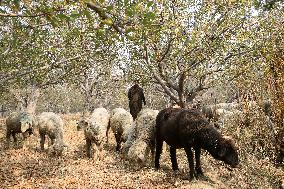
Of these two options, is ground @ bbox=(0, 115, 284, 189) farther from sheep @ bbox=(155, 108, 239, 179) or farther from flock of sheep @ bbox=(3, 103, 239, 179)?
sheep @ bbox=(155, 108, 239, 179)

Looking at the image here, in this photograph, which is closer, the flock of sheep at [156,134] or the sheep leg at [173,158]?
the flock of sheep at [156,134]

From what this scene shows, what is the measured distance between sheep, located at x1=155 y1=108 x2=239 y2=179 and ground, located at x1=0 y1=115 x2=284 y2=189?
0.77 meters

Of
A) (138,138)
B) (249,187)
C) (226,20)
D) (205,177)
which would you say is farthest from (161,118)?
(226,20)

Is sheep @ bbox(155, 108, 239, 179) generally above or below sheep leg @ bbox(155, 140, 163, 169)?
above

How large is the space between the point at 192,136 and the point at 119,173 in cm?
309

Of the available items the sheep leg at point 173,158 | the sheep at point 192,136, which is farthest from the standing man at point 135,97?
the sheep leg at point 173,158

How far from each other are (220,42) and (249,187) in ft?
22.8

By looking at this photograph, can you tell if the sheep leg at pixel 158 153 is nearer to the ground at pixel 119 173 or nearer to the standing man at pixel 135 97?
the ground at pixel 119 173

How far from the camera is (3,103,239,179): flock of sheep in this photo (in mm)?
10789

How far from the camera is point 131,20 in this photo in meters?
6.09

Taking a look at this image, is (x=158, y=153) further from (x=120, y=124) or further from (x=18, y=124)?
(x=18, y=124)

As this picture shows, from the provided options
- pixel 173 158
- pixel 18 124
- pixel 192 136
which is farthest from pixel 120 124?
pixel 192 136

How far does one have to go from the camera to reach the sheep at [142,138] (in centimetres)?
1274

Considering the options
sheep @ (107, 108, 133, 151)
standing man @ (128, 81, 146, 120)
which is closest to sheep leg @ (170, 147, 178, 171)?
sheep @ (107, 108, 133, 151)
